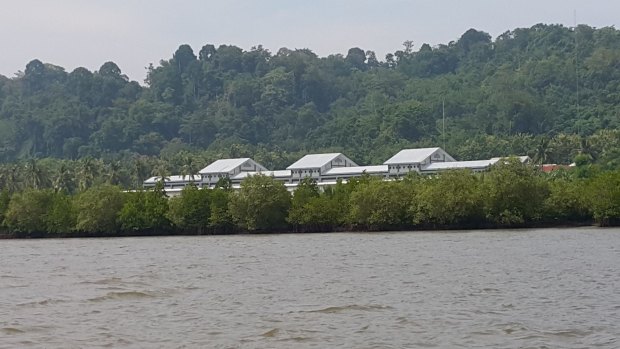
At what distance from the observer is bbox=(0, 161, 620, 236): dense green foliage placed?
7344 cm

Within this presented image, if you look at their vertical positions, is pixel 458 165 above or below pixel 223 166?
below

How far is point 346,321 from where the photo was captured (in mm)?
26312

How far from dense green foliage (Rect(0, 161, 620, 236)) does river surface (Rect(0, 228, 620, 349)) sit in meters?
19.9

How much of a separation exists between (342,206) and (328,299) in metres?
51.0

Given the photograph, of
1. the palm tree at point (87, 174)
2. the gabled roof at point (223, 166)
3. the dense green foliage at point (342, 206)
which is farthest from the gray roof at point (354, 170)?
the palm tree at point (87, 174)

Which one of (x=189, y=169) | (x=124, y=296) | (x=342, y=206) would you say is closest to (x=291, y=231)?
(x=342, y=206)

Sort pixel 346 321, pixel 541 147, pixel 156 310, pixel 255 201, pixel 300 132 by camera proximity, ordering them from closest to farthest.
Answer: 1. pixel 346 321
2. pixel 156 310
3. pixel 255 201
4. pixel 541 147
5. pixel 300 132

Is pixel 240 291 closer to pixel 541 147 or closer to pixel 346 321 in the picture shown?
pixel 346 321

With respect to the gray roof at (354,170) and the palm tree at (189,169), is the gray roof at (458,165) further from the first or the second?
the palm tree at (189,169)

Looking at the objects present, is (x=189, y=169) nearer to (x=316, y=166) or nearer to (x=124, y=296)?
(x=316, y=166)

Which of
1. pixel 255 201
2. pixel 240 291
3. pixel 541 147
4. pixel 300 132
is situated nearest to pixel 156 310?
pixel 240 291

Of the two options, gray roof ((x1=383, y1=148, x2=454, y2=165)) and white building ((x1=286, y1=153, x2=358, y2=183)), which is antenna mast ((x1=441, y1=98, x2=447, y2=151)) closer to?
white building ((x1=286, y1=153, x2=358, y2=183))

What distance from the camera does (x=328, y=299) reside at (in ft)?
101

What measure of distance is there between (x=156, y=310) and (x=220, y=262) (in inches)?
741
